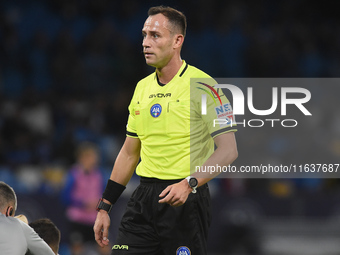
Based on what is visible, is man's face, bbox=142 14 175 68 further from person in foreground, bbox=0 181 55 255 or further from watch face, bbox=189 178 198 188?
person in foreground, bbox=0 181 55 255

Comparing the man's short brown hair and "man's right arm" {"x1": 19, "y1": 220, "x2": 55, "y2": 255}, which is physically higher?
the man's short brown hair

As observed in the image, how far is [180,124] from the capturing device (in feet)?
13.3

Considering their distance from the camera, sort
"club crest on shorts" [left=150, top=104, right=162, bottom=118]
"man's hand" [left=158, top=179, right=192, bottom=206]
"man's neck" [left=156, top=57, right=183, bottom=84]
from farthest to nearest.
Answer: "man's neck" [left=156, top=57, right=183, bottom=84] → "club crest on shorts" [left=150, top=104, right=162, bottom=118] → "man's hand" [left=158, top=179, right=192, bottom=206]

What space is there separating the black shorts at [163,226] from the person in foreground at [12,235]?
55cm

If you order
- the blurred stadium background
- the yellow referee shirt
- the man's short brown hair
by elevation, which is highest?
the blurred stadium background

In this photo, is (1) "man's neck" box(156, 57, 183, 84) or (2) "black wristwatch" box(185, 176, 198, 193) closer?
(2) "black wristwatch" box(185, 176, 198, 193)

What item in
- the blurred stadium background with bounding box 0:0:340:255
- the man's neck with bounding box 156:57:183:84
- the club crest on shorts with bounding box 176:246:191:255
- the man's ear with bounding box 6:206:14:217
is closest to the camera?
the man's ear with bounding box 6:206:14:217

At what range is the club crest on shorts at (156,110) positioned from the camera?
410 cm

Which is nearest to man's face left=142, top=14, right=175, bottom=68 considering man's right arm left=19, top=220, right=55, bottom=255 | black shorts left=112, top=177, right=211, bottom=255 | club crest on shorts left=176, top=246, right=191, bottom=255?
black shorts left=112, top=177, right=211, bottom=255

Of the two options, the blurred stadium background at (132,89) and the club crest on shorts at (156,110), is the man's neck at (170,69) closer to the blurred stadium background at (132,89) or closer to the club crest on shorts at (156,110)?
the club crest on shorts at (156,110)

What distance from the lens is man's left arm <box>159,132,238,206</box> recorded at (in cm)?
359

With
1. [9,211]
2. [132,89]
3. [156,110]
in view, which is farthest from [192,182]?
[132,89]

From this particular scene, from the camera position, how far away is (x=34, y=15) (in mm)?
11859

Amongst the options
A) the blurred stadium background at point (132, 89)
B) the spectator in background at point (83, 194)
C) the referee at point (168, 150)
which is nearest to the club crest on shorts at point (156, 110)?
the referee at point (168, 150)
